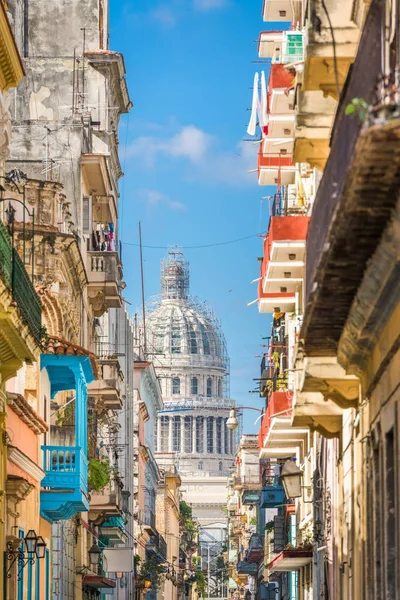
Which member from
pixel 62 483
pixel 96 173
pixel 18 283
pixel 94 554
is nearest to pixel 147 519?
pixel 94 554

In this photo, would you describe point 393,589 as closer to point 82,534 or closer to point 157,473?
point 82,534

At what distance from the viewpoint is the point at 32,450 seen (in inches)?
1139

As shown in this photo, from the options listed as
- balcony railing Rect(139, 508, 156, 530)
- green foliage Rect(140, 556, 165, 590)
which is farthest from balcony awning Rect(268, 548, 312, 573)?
balcony railing Rect(139, 508, 156, 530)

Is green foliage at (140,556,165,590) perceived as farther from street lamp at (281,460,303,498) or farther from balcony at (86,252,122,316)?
street lamp at (281,460,303,498)

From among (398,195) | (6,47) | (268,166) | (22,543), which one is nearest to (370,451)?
(398,195)

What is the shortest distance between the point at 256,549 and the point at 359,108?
2709 inches

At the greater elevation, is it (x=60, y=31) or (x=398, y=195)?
(x=60, y=31)

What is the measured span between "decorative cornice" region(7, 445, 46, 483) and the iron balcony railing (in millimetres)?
1830

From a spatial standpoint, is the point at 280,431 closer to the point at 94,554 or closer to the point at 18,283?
the point at 94,554

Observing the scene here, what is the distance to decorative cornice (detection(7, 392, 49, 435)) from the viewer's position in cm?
2488

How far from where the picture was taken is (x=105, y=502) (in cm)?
A: 4403

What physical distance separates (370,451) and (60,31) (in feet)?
96.1

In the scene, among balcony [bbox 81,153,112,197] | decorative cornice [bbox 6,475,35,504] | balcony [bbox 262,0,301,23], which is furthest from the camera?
balcony [bbox 81,153,112,197]

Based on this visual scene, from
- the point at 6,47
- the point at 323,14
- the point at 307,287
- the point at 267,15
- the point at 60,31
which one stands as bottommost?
the point at 307,287
